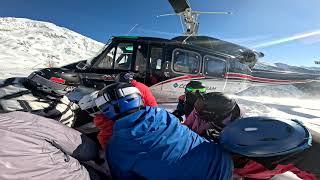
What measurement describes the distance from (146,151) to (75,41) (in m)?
51.0

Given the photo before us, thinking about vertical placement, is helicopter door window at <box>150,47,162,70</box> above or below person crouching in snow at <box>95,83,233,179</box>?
above

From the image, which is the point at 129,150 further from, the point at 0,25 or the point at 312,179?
the point at 0,25

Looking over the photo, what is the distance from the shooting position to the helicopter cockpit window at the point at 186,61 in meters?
9.27

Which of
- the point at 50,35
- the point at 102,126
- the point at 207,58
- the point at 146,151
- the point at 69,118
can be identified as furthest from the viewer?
the point at 50,35

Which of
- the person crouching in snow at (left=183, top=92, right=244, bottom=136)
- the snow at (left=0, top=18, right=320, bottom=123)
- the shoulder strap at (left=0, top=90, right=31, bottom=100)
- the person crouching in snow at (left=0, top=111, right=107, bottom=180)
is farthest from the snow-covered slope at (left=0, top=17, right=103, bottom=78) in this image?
the person crouching in snow at (left=0, top=111, right=107, bottom=180)

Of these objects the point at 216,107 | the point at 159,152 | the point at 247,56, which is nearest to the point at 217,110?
the point at 216,107

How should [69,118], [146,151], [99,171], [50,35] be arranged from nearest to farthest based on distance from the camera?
1. [146,151]
2. [99,171]
3. [69,118]
4. [50,35]

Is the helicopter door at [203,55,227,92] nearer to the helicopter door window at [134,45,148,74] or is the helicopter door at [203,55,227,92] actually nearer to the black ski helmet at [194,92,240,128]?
the helicopter door window at [134,45,148,74]

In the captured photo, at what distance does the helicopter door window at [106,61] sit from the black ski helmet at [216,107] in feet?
21.6

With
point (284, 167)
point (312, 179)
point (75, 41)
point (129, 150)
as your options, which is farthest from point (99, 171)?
point (75, 41)

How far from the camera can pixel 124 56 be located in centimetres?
913

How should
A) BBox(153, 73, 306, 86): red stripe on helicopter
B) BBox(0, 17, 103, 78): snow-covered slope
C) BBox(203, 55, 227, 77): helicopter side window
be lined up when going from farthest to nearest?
BBox(0, 17, 103, 78): snow-covered slope < BBox(203, 55, 227, 77): helicopter side window < BBox(153, 73, 306, 86): red stripe on helicopter

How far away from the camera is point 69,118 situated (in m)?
3.02

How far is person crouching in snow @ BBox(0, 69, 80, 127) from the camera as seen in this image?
2.72 metres
